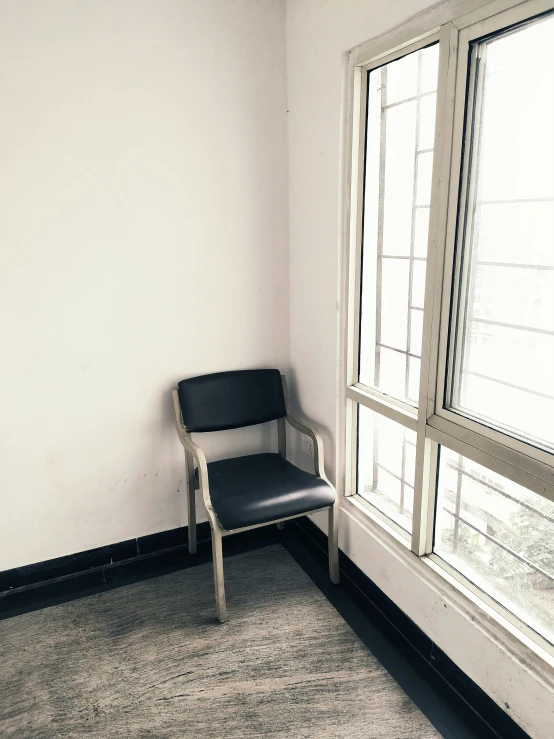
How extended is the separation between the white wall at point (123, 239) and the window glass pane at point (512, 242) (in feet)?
3.71

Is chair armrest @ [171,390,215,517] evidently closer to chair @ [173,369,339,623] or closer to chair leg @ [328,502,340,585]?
chair @ [173,369,339,623]

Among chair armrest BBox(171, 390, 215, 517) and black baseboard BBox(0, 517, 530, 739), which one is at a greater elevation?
chair armrest BBox(171, 390, 215, 517)

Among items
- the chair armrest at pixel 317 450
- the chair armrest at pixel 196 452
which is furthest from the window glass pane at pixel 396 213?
the chair armrest at pixel 196 452

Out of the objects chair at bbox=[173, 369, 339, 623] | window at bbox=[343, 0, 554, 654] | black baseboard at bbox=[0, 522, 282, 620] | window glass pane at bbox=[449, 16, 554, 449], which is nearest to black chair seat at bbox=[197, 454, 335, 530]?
chair at bbox=[173, 369, 339, 623]


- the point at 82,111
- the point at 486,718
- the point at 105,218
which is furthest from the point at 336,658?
the point at 82,111

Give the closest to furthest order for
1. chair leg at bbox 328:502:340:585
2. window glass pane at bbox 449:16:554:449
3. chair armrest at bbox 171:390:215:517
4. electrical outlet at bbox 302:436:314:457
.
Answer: window glass pane at bbox 449:16:554:449 < chair armrest at bbox 171:390:215:517 < chair leg at bbox 328:502:340:585 < electrical outlet at bbox 302:436:314:457

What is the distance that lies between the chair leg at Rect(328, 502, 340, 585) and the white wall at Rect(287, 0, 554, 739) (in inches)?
3.0

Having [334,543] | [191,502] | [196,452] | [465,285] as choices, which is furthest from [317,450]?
[465,285]

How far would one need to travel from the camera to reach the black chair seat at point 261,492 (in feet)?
7.08

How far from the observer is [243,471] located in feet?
8.21

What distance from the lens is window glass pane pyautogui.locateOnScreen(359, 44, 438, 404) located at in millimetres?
1936

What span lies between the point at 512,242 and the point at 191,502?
1.77 metres

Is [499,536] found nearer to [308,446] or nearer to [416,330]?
[416,330]

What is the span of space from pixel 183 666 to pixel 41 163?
1.97 meters
